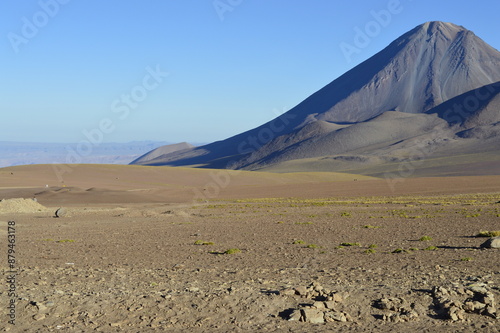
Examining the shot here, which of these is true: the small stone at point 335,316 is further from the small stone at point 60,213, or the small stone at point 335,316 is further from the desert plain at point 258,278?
the small stone at point 60,213

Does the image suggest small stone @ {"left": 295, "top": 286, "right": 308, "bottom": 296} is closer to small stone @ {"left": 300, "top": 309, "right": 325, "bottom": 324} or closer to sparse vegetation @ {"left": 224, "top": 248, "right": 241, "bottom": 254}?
small stone @ {"left": 300, "top": 309, "right": 325, "bottom": 324}

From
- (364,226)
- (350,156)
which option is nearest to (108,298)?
(364,226)

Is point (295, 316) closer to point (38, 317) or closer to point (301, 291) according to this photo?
point (301, 291)

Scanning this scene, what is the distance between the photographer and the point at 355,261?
14406 millimetres

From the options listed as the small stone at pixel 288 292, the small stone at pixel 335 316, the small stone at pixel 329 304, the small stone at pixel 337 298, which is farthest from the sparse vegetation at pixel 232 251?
the small stone at pixel 335 316

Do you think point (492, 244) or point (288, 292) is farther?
point (492, 244)

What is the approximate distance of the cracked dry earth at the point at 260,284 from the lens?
9102mm

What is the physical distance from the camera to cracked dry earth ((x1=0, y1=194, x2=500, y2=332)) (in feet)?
29.9

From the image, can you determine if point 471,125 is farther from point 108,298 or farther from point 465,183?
point 108,298

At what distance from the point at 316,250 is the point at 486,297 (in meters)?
7.80

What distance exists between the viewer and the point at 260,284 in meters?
11.3

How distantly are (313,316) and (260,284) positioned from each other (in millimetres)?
2309

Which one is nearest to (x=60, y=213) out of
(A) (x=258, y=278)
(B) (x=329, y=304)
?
(A) (x=258, y=278)

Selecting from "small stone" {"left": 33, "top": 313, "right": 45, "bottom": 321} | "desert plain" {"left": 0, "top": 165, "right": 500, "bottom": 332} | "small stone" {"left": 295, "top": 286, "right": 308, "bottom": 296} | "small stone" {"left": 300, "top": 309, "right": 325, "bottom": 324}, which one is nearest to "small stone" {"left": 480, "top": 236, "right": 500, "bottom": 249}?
"desert plain" {"left": 0, "top": 165, "right": 500, "bottom": 332}
